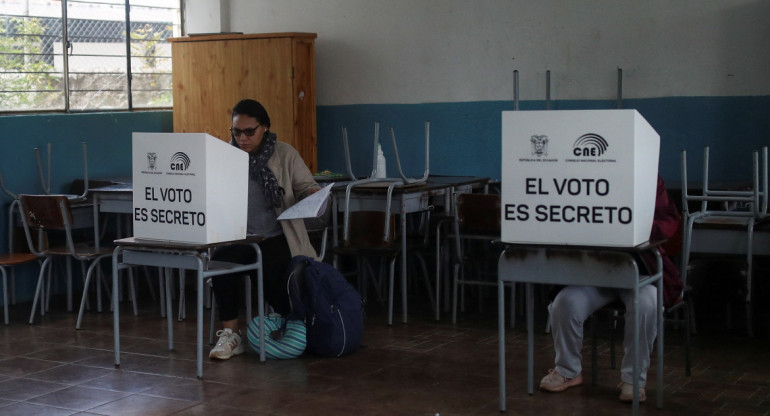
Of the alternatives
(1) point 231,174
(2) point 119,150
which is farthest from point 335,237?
(2) point 119,150

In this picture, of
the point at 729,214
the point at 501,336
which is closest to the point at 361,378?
the point at 501,336

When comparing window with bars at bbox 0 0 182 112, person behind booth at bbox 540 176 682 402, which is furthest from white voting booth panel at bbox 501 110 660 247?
window with bars at bbox 0 0 182 112

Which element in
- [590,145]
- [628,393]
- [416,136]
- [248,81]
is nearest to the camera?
[590,145]

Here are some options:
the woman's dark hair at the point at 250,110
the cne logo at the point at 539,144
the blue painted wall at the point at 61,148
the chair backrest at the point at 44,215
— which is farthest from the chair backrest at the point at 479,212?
the blue painted wall at the point at 61,148

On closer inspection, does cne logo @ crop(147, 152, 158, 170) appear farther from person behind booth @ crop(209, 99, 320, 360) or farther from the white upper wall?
the white upper wall

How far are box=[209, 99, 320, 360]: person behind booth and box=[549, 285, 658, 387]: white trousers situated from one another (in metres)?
1.52

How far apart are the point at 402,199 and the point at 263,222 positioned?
1.02 metres

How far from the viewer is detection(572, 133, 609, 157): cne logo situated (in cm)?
341

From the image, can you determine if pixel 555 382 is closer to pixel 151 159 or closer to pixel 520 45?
pixel 151 159

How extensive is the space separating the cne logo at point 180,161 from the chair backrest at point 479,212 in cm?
185

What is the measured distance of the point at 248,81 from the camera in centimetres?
692

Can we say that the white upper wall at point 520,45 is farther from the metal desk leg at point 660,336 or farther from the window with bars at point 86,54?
the metal desk leg at point 660,336

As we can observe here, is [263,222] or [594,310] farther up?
[263,222]

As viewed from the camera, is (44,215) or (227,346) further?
(44,215)
